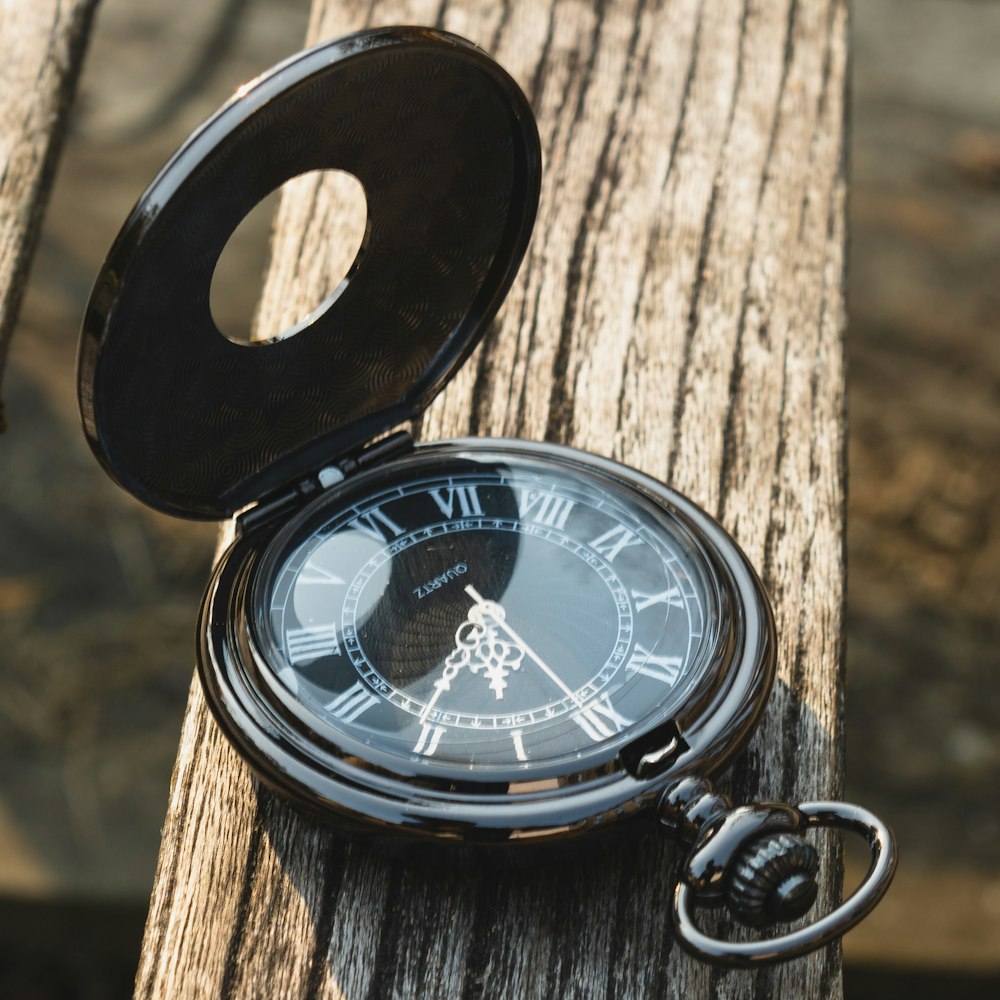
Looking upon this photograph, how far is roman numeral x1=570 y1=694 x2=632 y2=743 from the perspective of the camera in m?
1.28

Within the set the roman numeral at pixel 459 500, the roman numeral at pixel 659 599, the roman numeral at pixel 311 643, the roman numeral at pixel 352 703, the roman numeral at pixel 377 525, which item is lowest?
the roman numeral at pixel 352 703

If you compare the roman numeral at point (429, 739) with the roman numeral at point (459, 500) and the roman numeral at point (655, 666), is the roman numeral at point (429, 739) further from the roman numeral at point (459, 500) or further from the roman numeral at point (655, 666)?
the roman numeral at point (459, 500)

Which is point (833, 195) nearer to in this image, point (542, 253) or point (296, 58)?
point (542, 253)

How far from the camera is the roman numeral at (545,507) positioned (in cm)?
151

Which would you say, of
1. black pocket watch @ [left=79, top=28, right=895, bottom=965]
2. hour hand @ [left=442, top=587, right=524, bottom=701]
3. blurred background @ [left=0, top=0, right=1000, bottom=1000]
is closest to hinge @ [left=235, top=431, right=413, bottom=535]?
black pocket watch @ [left=79, top=28, right=895, bottom=965]

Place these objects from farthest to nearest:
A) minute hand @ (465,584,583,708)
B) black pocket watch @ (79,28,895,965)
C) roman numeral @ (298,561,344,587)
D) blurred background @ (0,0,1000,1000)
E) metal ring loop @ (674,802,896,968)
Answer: blurred background @ (0,0,1000,1000), roman numeral @ (298,561,344,587), minute hand @ (465,584,583,708), black pocket watch @ (79,28,895,965), metal ring loop @ (674,802,896,968)

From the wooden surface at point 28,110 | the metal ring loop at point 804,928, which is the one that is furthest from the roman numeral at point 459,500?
the wooden surface at point 28,110

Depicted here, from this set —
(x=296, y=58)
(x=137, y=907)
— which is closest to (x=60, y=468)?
(x=137, y=907)

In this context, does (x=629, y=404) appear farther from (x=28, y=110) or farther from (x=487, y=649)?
(x=28, y=110)

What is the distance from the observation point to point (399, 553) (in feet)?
4.88

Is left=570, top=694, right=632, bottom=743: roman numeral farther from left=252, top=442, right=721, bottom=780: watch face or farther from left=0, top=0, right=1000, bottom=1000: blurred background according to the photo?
left=0, top=0, right=1000, bottom=1000: blurred background

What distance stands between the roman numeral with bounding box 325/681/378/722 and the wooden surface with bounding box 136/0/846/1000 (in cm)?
16

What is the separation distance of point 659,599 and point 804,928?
42 centimetres

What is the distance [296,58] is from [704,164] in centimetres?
112
